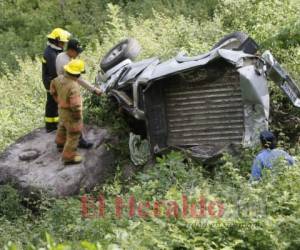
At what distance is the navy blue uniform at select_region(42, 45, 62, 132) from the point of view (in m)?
9.20

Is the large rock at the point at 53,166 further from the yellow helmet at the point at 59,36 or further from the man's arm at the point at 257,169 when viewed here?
the man's arm at the point at 257,169

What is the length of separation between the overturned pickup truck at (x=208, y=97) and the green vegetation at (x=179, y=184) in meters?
0.40

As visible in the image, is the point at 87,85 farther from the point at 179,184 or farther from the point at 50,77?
the point at 179,184

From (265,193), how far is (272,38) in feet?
15.9

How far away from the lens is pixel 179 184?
6633 mm

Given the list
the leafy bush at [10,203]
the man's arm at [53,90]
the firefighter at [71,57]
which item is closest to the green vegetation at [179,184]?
the leafy bush at [10,203]

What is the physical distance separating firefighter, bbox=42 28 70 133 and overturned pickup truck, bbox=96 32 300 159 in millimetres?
1127

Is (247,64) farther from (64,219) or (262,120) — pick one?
(64,219)

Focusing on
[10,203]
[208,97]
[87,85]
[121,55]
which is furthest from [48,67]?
[208,97]

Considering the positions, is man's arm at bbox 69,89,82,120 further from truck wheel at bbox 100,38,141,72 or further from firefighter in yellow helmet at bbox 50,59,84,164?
truck wheel at bbox 100,38,141,72

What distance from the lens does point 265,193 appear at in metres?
5.61

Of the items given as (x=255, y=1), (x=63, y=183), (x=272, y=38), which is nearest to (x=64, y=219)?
(x=63, y=183)

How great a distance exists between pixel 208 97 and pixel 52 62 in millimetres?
2345

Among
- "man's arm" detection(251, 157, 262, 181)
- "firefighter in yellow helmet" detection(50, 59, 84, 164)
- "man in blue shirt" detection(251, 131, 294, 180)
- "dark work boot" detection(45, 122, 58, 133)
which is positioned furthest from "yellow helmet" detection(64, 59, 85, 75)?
"man's arm" detection(251, 157, 262, 181)
